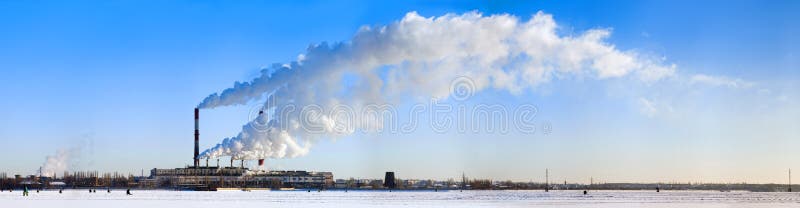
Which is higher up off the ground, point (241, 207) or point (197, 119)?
point (197, 119)

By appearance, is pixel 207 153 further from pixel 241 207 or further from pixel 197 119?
pixel 241 207

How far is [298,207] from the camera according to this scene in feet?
227

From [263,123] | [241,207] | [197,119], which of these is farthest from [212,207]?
[197,119]

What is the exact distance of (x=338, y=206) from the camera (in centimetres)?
7175

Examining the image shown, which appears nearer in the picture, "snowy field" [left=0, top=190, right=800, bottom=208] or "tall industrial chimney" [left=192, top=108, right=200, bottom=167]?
"snowy field" [left=0, top=190, right=800, bottom=208]

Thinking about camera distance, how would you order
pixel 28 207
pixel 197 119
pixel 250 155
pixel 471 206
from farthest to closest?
pixel 197 119 < pixel 250 155 < pixel 471 206 < pixel 28 207

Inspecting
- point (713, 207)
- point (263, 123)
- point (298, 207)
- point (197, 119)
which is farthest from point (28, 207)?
point (197, 119)

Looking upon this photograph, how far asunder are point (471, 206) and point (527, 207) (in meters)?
4.68

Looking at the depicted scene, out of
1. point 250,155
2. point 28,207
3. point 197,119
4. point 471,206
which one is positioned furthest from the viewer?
point 197,119

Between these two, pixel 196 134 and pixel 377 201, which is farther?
pixel 196 134

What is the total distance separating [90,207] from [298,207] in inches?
578

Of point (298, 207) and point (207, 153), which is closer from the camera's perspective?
point (298, 207)

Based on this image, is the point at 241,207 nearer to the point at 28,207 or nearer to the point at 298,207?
the point at 298,207

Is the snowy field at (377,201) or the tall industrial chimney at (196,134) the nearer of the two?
the snowy field at (377,201)
